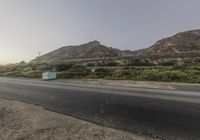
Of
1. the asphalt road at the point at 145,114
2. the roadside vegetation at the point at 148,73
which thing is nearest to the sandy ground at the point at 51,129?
the asphalt road at the point at 145,114

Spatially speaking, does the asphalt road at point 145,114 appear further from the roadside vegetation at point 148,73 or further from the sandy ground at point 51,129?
the roadside vegetation at point 148,73

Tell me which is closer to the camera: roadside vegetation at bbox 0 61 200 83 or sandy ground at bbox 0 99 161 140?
sandy ground at bbox 0 99 161 140

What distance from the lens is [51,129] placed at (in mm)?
6766

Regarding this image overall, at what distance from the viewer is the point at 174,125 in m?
6.89

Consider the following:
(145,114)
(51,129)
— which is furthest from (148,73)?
(51,129)

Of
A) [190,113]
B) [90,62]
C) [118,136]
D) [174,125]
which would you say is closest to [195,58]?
[90,62]

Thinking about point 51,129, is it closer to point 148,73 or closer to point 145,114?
point 145,114

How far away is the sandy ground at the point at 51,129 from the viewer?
5.98m

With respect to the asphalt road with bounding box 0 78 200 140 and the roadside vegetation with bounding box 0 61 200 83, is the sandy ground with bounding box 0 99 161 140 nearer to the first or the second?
the asphalt road with bounding box 0 78 200 140

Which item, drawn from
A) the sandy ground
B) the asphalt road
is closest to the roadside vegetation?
the asphalt road

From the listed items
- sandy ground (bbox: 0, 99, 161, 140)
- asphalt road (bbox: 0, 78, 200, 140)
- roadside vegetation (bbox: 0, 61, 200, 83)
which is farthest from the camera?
roadside vegetation (bbox: 0, 61, 200, 83)

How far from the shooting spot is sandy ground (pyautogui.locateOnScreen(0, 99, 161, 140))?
5984 mm

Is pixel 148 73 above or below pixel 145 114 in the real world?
above

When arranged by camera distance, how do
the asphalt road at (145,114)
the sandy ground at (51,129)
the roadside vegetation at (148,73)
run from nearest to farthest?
the sandy ground at (51,129)
the asphalt road at (145,114)
the roadside vegetation at (148,73)
